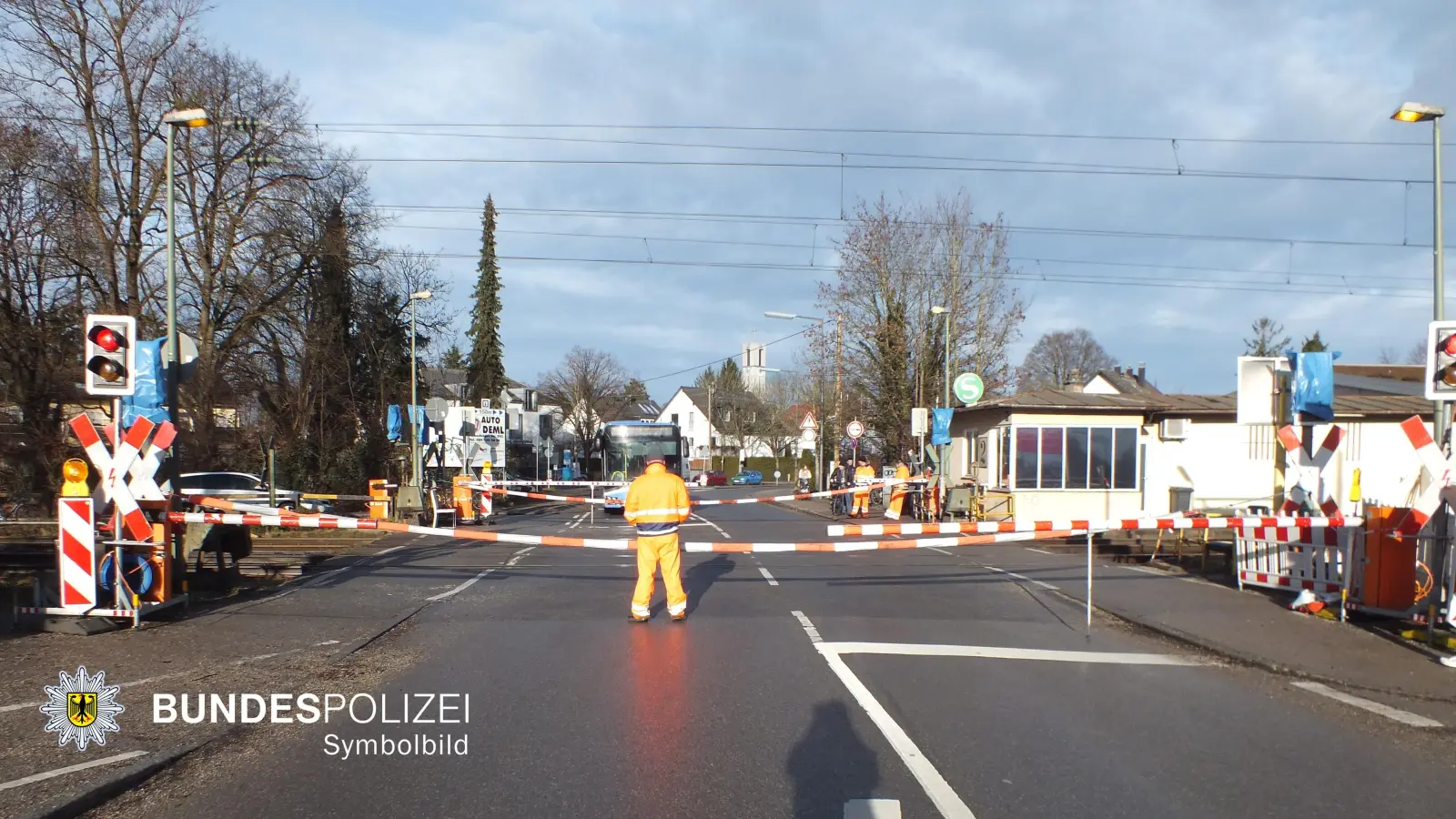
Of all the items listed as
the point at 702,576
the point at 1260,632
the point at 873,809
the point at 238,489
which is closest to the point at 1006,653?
the point at 1260,632

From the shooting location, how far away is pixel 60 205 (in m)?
23.4

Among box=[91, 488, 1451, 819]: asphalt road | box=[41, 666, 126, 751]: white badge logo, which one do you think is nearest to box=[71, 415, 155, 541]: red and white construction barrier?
box=[41, 666, 126, 751]: white badge logo

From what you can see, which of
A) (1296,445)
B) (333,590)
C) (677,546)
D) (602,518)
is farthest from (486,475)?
(1296,445)

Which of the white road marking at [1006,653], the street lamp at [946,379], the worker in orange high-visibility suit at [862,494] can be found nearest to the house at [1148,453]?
the street lamp at [946,379]

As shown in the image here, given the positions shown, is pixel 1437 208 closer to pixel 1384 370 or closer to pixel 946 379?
pixel 946 379

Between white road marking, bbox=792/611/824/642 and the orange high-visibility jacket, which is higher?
the orange high-visibility jacket

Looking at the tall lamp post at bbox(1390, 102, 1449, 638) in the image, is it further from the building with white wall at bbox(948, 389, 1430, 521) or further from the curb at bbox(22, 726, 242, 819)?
the curb at bbox(22, 726, 242, 819)

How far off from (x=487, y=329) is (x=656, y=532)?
57.9m

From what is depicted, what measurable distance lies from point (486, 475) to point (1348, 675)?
912 inches

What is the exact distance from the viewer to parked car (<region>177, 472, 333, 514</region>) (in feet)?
82.1

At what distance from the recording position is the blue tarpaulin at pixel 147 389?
11539mm

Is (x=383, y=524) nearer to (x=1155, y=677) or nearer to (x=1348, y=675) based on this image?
(x=1155, y=677)

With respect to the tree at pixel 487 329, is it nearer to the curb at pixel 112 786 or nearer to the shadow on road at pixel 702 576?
the shadow on road at pixel 702 576

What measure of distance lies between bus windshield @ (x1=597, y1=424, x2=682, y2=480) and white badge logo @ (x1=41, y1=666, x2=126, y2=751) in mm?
27456
